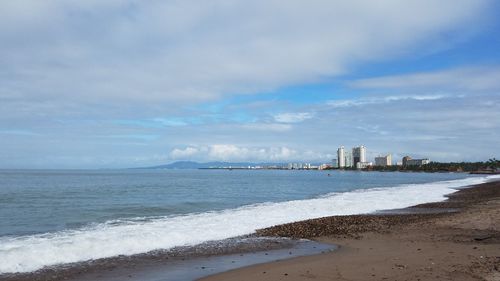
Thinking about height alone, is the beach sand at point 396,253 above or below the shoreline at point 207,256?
above

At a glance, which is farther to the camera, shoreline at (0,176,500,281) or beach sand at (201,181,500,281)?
shoreline at (0,176,500,281)

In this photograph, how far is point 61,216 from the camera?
90.7 feet

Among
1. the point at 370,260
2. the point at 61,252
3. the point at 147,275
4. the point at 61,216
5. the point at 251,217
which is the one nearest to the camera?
the point at 147,275

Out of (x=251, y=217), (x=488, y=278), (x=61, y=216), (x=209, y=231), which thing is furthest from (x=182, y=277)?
(x=61, y=216)

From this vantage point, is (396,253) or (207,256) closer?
(396,253)

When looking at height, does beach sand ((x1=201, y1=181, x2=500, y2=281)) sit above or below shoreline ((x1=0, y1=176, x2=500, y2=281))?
above

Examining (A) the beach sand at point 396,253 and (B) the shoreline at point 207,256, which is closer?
(A) the beach sand at point 396,253

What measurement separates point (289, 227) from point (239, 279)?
9.82 metres

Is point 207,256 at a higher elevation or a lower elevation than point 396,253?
lower

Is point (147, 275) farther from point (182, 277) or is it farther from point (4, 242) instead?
point (4, 242)

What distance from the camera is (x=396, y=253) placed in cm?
1259

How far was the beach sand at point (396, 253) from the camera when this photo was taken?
32.4 feet

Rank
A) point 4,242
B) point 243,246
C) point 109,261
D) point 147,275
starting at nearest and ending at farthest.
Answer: point 147,275 → point 109,261 → point 243,246 → point 4,242

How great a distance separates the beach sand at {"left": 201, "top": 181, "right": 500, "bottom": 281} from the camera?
988 centimetres
